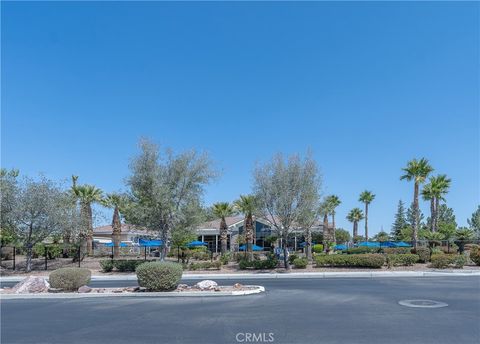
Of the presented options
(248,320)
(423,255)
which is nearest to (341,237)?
(423,255)

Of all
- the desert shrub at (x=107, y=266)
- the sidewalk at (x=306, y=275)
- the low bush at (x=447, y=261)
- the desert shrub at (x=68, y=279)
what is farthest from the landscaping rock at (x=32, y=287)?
the low bush at (x=447, y=261)

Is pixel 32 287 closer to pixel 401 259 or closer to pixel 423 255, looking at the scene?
pixel 401 259

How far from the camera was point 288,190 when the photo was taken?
91.0 feet

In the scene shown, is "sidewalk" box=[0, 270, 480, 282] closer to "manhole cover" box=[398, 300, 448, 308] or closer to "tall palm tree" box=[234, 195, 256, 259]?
"tall palm tree" box=[234, 195, 256, 259]

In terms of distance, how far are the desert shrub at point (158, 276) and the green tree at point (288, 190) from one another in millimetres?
13045

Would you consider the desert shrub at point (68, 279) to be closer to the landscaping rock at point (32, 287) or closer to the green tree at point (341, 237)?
the landscaping rock at point (32, 287)

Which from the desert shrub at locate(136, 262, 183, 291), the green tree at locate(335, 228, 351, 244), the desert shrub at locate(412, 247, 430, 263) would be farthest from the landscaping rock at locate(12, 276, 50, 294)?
the green tree at locate(335, 228, 351, 244)

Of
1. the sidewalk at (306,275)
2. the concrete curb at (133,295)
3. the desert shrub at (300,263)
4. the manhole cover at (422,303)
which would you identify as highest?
the manhole cover at (422,303)

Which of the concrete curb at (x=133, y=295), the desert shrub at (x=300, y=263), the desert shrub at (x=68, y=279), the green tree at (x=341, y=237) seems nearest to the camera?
the concrete curb at (x=133, y=295)

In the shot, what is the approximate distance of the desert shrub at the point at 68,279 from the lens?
1611 cm

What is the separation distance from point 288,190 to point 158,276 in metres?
13.7

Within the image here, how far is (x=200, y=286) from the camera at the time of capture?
1619 centimetres

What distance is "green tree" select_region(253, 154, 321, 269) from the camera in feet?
91.2

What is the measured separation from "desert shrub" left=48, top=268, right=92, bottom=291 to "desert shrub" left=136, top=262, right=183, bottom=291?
7.64 ft
